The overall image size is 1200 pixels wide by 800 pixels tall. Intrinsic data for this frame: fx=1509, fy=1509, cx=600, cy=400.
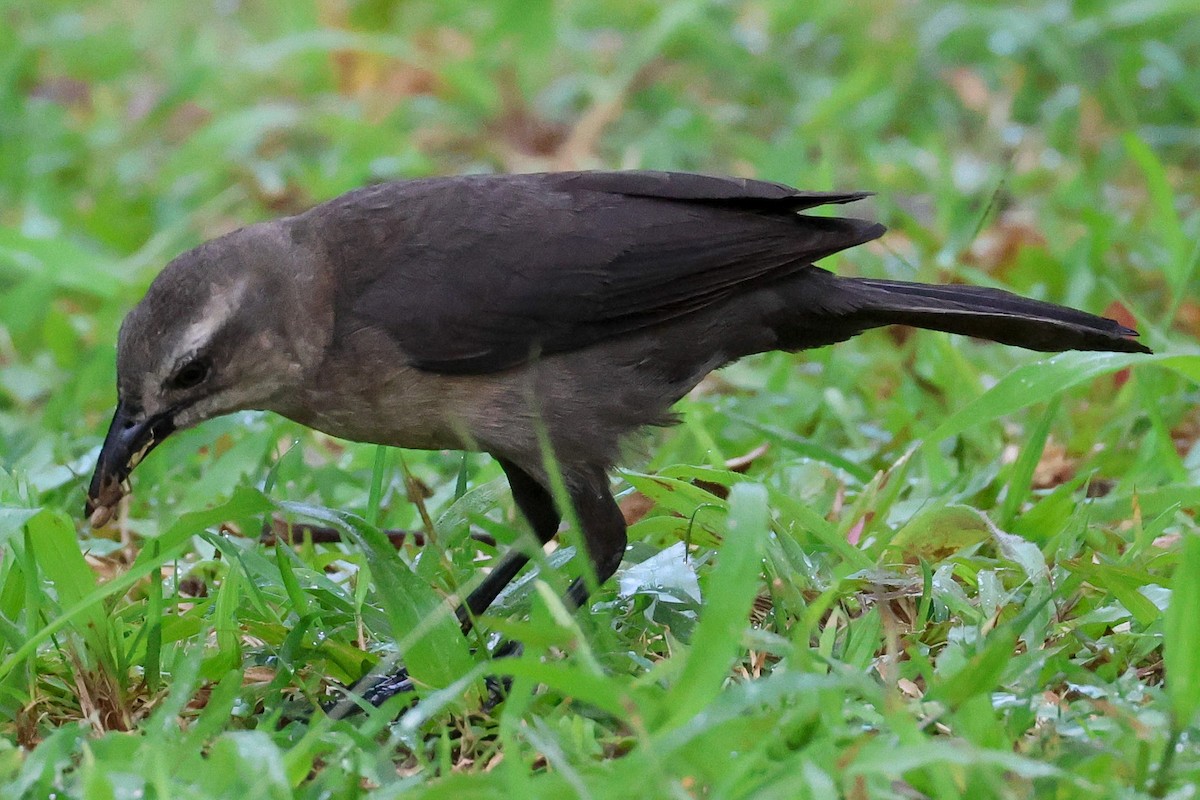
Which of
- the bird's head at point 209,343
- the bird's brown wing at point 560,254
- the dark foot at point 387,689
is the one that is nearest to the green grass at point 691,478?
the dark foot at point 387,689

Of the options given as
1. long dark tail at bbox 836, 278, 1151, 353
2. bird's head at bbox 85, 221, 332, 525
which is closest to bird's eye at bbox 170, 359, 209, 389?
bird's head at bbox 85, 221, 332, 525

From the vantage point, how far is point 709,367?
13.5 ft

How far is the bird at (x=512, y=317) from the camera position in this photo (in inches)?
148

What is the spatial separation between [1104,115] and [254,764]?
6157 mm

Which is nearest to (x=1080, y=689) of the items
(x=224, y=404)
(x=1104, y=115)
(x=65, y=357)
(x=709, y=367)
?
(x=709, y=367)

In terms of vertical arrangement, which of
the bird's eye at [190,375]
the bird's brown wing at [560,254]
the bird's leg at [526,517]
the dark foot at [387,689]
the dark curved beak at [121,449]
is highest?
the bird's brown wing at [560,254]

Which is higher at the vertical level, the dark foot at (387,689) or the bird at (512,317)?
the bird at (512,317)

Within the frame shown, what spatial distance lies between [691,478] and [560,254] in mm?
666

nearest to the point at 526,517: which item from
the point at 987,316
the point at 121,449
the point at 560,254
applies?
the point at 560,254

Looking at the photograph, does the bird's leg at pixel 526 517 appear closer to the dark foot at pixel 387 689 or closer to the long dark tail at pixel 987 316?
the dark foot at pixel 387 689

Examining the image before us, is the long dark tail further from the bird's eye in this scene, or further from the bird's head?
the bird's eye

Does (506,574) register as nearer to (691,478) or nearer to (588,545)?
(588,545)

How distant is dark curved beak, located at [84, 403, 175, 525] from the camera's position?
369 cm

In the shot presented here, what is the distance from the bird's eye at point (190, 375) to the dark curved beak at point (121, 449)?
0.08 m
